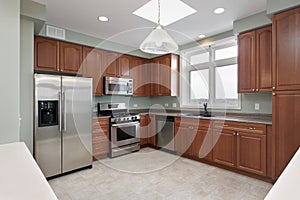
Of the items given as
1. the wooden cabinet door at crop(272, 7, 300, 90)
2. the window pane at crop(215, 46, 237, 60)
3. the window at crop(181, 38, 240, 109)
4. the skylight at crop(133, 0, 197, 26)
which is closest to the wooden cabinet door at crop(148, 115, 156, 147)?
the window at crop(181, 38, 240, 109)

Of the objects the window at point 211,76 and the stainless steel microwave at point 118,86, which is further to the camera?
the stainless steel microwave at point 118,86

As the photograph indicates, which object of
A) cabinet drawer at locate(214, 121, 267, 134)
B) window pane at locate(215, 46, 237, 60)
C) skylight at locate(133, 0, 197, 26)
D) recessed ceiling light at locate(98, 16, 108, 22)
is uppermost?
skylight at locate(133, 0, 197, 26)

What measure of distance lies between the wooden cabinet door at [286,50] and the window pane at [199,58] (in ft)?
6.03

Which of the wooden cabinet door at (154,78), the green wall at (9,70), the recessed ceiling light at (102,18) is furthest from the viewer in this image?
the wooden cabinet door at (154,78)

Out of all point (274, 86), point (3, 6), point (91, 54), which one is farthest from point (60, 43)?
point (274, 86)

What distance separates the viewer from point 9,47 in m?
2.13

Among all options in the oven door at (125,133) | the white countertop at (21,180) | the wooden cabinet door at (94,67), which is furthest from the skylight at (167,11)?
the white countertop at (21,180)

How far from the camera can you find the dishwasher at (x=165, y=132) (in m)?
4.10

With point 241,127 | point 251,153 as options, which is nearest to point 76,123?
point 241,127

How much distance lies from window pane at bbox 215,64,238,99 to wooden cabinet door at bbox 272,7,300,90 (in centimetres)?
130

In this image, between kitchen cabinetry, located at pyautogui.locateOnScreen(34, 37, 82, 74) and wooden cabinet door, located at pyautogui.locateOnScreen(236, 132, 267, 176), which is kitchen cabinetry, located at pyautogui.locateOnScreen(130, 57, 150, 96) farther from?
wooden cabinet door, located at pyautogui.locateOnScreen(236, 132, 267, 176)

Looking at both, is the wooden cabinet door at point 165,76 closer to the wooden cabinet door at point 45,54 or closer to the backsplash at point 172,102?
the backsplash at point 172,102

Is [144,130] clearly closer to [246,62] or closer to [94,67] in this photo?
[94,67]

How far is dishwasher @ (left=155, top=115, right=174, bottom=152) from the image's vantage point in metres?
4.10
